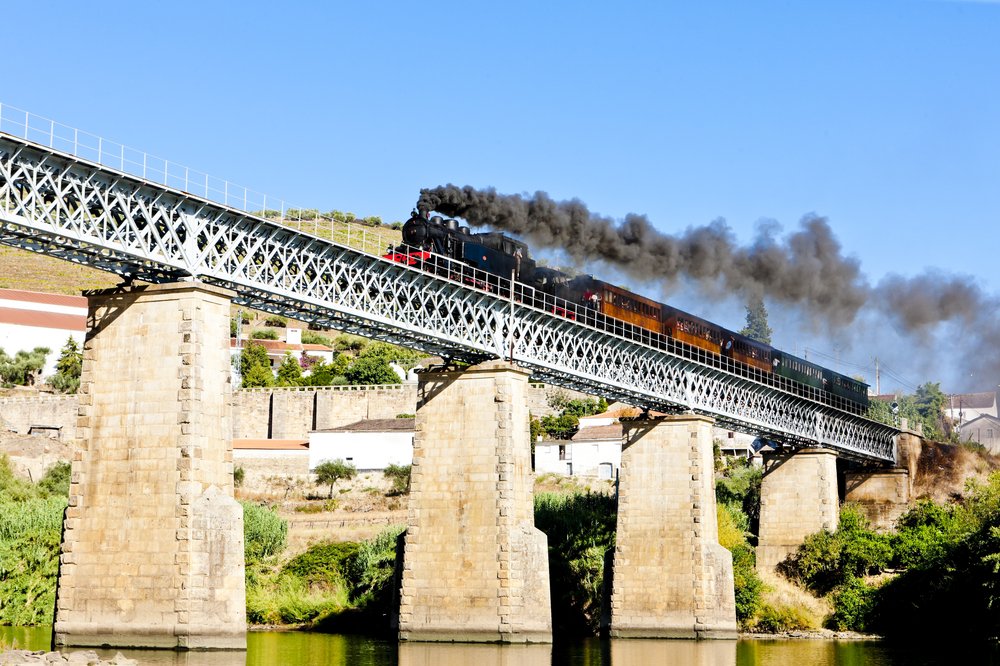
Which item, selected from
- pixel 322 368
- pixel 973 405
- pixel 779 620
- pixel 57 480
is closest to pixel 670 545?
pixel 779 620

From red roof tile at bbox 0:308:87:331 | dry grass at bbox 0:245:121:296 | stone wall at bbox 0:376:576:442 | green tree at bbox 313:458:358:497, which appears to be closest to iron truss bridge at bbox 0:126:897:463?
green tree at bbox 313:458:358:497

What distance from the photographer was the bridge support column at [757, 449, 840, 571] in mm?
70250

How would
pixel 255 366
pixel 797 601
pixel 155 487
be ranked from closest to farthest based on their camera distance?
1. pixel 155 487
2. pixel 797 601
3. pixel 255 366

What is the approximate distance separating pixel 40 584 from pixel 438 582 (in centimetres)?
1531

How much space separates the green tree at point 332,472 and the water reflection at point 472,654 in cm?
4362

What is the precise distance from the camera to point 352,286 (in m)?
40.7

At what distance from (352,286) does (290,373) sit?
79.2 m

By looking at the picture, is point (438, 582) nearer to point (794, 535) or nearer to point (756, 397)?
point (756, 397)

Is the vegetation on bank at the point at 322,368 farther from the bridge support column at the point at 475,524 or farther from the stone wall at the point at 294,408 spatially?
the bridge support column at the point at 475,524

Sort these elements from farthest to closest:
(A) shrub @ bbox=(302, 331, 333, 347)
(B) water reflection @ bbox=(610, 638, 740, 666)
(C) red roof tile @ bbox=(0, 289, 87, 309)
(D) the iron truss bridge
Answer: (A) shrub @ bbox=(302, 331, 333, 347) → (C) red roof tile @ bbox=(0, 289, 87, 309) → (B) water reflection @ bbox=(610, 638, 740, 666) → (D) the iron truss bridge

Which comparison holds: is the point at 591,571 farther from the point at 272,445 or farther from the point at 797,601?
the point at 272,445

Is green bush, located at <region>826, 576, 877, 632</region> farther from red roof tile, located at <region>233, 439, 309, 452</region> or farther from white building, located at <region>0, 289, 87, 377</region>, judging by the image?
white building, located at <region>0, 289, 87, 377</region>

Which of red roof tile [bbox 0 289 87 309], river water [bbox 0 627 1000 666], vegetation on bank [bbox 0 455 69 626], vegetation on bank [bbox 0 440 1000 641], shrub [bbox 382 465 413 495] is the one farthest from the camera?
red roof tile [bbox 0 289 87 309]

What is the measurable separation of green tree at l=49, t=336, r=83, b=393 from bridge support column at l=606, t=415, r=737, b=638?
2546 inches
